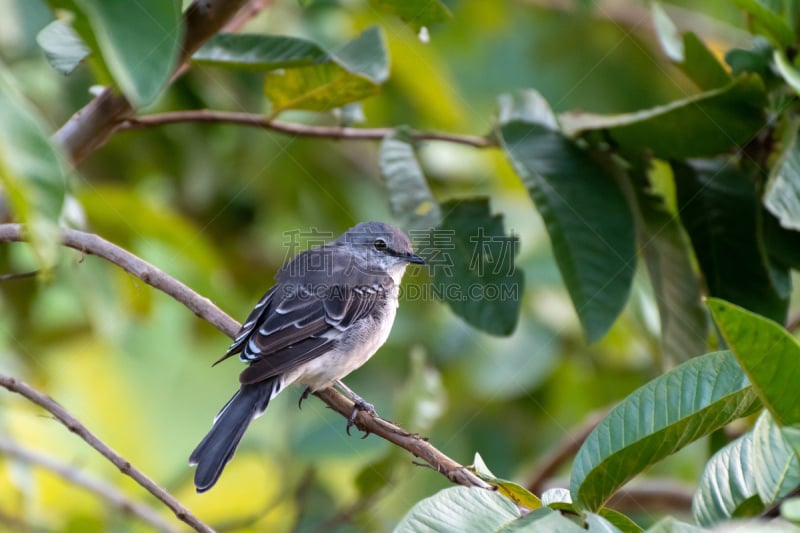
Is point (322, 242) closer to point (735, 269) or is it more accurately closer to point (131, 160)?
point (131, 160)

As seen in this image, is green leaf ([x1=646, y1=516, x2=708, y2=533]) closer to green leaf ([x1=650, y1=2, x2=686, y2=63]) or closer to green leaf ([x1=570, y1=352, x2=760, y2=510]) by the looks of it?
green leaf ([x1=570, y1=352, x2=760, y2=510])

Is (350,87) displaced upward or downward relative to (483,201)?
upward

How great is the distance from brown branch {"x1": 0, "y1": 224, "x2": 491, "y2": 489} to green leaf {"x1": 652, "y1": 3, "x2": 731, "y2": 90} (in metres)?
2.13

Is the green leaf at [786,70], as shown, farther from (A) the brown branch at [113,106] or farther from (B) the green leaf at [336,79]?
(A) the brown branch at [113,106]

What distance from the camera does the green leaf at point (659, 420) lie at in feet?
7.19

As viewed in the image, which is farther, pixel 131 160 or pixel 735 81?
pixel 131 160

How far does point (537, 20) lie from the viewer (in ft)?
23.7

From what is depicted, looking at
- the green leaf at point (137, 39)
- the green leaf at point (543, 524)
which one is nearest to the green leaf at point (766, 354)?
the green leaf at point (543, 524)

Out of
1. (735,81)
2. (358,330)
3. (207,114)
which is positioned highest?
(735,81)

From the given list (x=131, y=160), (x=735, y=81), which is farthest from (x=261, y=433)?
(x=735, y=81)

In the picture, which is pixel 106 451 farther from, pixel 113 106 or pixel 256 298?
pixel 256 298

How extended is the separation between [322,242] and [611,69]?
8.35 ft

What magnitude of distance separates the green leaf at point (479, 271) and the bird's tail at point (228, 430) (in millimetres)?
865

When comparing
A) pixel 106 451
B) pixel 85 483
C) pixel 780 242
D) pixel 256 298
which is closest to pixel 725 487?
pixel 106 451
